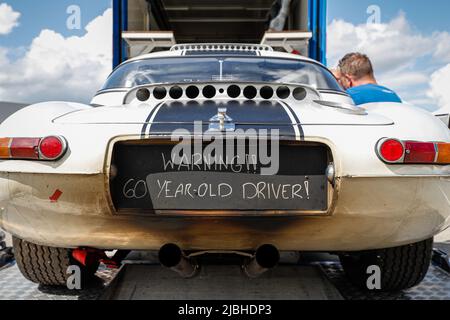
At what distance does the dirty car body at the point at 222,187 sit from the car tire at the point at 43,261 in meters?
0.37

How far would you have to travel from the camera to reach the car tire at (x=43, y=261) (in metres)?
2.12

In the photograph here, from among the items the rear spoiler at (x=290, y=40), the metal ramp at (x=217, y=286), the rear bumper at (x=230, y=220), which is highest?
the rear spoiler at (x=290, y=40)

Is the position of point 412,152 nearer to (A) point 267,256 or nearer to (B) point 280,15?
(A) point 267,256

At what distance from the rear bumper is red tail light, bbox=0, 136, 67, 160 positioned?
0.26ft

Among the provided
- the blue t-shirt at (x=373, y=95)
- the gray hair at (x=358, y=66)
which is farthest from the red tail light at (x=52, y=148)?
the gray hair at (x=358, y=66)

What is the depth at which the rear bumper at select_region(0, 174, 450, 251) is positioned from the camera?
161cm

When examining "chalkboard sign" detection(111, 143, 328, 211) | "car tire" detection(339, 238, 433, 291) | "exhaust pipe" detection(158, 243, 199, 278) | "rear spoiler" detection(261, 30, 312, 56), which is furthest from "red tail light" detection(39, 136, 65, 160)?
"rear spoiler" detection(261, 30, 312, 56)

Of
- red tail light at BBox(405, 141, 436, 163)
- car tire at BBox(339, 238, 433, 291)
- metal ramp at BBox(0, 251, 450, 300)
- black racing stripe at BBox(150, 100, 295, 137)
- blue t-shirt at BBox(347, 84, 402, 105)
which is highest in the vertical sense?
blue t-shirt at BBox(347, 84, 402, 105)

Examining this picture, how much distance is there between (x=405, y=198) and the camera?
1650 mm

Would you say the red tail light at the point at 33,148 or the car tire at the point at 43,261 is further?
the car tire at the point at 43,261

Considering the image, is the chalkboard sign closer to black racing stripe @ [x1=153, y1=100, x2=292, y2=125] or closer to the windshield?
black racing stripe @ [x1=153, y1=100, x2=292, y2=125]

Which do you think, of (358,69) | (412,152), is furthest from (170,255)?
(358,69)

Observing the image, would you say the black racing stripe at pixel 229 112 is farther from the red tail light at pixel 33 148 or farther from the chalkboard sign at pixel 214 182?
the red tail light at pixel 33 148

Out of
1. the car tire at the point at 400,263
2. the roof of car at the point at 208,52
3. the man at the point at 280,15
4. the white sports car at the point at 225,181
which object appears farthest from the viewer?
the man at the point at 280,15
